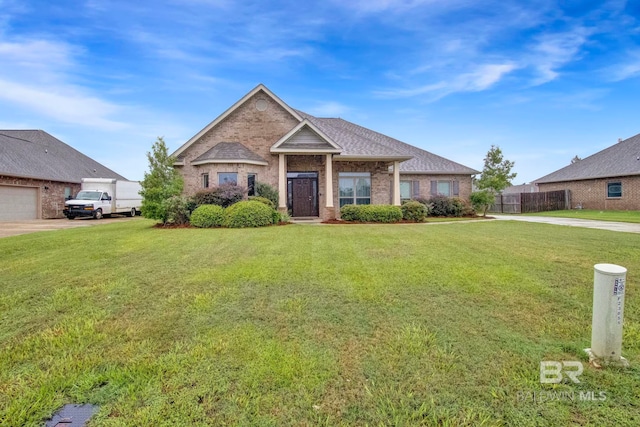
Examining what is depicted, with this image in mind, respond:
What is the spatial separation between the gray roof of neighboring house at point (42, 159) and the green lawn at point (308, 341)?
71.6ft

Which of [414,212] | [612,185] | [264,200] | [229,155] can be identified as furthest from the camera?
[612,185]

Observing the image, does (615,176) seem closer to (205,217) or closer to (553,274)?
(553,274)

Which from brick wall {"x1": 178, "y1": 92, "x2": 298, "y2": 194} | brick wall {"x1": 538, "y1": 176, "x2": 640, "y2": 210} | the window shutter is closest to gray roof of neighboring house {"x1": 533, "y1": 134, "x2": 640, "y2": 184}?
brick wall {"x1": 538, "y1": 176, "x2": 640, "y2": 210}

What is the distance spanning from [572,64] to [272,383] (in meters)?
18.6

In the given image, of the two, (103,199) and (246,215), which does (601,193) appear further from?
(103,199)

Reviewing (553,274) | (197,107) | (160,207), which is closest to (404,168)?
(197,107)

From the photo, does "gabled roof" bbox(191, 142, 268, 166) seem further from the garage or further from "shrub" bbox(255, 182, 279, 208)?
the garage

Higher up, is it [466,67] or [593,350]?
[466,67]

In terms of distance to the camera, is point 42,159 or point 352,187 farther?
point 42,159

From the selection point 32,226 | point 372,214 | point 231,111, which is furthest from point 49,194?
point 372,214

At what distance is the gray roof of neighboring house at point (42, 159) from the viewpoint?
21.9 m

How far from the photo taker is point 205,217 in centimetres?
1335

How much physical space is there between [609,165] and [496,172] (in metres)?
12.8

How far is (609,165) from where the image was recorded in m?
26.0
